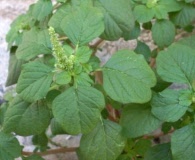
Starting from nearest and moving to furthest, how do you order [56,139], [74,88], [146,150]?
[74,88] → [146,150] → [56,139]

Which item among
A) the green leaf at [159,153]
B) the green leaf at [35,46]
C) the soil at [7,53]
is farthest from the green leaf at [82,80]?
the soil at [7,53]

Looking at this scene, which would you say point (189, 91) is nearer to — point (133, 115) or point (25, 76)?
point (133, 115)

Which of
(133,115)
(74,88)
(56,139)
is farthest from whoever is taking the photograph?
(56,139)

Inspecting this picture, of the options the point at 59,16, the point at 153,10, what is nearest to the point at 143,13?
the point at 153,10

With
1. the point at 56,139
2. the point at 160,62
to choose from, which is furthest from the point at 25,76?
the point at 56,139

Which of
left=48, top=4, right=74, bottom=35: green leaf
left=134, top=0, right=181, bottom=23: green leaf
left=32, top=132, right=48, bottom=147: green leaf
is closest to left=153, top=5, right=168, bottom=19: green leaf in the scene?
left=134, top=0, right=181, bottom=23: green leaf

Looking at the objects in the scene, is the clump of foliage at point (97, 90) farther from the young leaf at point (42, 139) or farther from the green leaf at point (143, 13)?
the young leaf at point (42, 139)

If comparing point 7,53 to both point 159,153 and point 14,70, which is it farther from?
point 159,153
